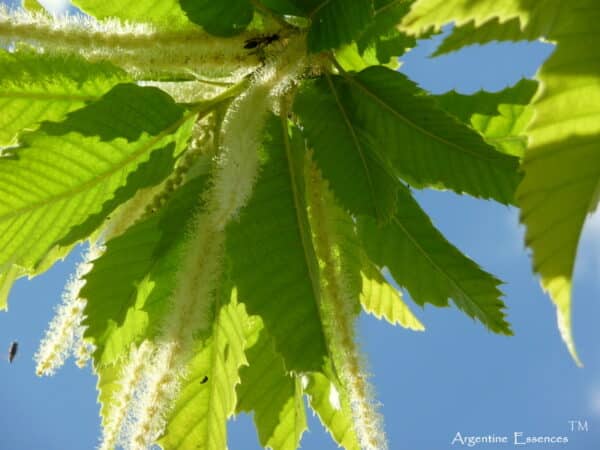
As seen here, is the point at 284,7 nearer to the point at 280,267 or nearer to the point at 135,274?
the point at 280,267

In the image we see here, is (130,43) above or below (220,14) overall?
below

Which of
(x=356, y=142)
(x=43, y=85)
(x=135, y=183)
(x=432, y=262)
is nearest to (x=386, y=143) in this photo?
(x=356, y=142)

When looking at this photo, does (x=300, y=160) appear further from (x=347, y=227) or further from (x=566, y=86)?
(x=566, y=86)

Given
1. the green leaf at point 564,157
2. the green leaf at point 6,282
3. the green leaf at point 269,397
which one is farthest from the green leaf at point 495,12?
the green leaf at point 6,282

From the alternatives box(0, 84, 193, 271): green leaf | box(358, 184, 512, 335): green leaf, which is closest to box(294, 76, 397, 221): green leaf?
box(358, 184, 512, 335): green leaf

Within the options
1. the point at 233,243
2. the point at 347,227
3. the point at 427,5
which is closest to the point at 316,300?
the point at 233,243

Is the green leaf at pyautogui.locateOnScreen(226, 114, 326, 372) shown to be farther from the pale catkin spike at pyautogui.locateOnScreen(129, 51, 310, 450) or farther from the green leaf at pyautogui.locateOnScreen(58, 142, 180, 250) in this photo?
the green leaf at pyautogui.locateOnScreen(58, 142, 180, 250)
